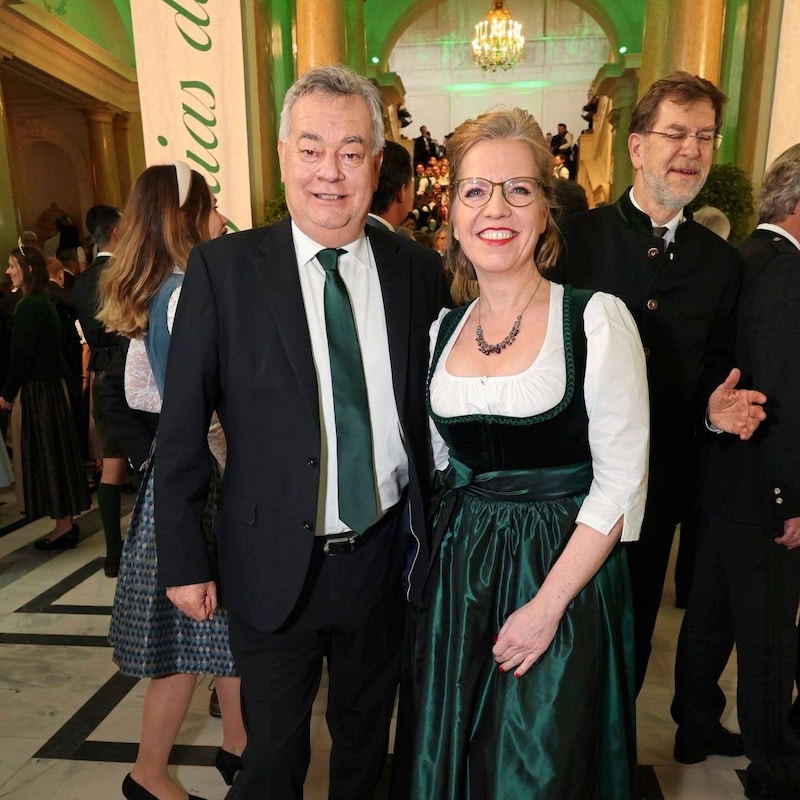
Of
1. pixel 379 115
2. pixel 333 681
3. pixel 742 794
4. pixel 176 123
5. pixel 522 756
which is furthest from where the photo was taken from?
pixel 176 123

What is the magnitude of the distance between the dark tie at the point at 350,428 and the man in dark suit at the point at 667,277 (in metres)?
0.78

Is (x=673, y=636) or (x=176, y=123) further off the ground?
(x=176, y=123)

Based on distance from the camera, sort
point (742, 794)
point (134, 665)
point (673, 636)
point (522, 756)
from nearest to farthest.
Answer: point (522, 756) < point (134, 665) < point (742, 794) < point (673, 636)

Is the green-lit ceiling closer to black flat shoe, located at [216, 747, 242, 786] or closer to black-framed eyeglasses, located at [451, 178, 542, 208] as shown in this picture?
black-framed eyeglasses, located at [451, 178, 542, 208]

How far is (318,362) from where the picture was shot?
1.59 m

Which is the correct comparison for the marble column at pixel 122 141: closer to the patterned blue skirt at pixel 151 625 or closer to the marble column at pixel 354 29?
the marble column at pixel 354 29

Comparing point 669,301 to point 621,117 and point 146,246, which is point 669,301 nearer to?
point 146,246

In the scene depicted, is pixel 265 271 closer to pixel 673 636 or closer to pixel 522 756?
pixel 522 756

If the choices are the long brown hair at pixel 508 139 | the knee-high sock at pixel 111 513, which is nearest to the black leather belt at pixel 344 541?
the long brown hair at pixel 508 139

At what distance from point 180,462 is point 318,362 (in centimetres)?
36

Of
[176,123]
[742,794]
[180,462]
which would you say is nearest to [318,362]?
[180,462]

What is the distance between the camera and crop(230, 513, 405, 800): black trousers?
1.63 meters

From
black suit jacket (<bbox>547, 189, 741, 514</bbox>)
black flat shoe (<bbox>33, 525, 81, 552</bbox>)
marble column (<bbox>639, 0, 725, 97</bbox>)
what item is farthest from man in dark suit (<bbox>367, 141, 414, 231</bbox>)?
marble column (<bbox>639, 0, 725, 97</bbox>)

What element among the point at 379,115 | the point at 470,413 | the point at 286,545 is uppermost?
the point at 379,115
